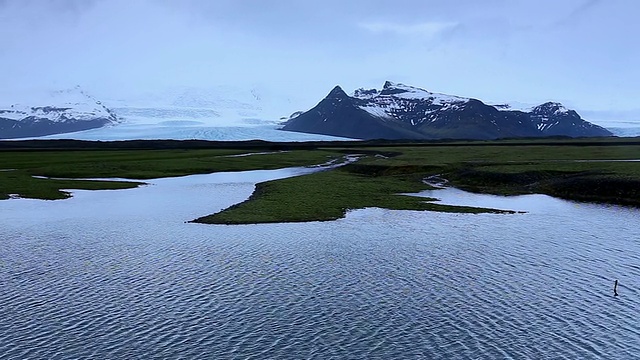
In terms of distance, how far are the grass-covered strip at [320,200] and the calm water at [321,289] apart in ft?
13.3

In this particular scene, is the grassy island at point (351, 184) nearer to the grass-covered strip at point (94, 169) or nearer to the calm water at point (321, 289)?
the grass-covered strip at point (94, 169)

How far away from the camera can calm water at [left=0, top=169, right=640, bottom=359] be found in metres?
21.4

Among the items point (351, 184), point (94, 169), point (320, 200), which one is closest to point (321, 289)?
point (320, 200)

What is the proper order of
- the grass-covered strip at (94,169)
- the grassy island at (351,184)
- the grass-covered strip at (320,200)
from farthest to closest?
the grass-covered strip at (94,169)
the grassy island at (351,184)
the grass-covered strip at (320,200)

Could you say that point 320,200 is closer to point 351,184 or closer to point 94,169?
point 351,184

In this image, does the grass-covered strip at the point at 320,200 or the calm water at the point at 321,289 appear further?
the grass-covered strip at the point at 320,200

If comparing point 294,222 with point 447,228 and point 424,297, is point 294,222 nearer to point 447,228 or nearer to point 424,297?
point 447,228

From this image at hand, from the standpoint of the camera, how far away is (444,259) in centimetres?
3434

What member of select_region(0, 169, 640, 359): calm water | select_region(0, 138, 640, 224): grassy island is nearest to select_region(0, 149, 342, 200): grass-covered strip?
select_region(0, 138, 640, 224): grassy island

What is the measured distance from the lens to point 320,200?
59.6 meters

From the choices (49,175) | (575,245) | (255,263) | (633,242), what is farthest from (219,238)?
(49,175)

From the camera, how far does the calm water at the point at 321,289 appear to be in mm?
21359

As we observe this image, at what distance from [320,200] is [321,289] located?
104ft

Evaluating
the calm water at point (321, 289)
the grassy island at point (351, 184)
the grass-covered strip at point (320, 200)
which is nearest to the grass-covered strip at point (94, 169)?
the grassy island at point (351, 184)
